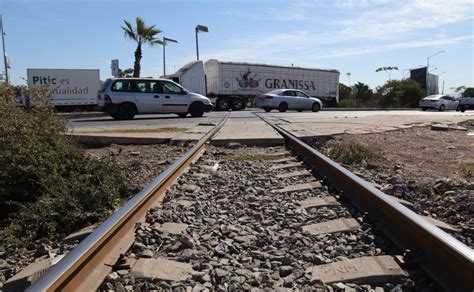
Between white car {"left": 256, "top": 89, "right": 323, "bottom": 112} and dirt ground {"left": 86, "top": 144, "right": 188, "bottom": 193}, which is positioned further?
white car {"left": 256, "top": 89, "right": 323, "bottom": 112}

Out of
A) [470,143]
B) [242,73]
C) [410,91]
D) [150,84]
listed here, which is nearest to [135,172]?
[470,143]

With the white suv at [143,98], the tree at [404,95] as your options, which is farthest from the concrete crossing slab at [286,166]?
the tree at [404,95]

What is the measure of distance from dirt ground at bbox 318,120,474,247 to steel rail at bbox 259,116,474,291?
51 centimetres

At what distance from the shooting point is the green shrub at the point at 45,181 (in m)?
3.95

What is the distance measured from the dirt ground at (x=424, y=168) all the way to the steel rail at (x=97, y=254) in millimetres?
2409

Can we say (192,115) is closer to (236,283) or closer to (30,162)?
(30,162)

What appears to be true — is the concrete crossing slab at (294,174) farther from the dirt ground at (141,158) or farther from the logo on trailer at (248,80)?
the logo on trailer at (248,80)

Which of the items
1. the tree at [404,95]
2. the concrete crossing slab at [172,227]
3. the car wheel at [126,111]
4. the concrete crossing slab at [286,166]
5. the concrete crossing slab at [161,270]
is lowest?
the concrete crossing slab at [161,270]

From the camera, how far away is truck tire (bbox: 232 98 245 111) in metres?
34.5

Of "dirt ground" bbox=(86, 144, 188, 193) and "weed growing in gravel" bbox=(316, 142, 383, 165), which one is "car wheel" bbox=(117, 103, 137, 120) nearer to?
"dirt ground" bbox=(86, 144, 188, 193)

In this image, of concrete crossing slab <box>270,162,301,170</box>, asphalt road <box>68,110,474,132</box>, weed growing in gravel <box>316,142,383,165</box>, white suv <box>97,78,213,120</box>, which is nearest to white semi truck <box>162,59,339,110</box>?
white suv <box>97,78,213,120</box>

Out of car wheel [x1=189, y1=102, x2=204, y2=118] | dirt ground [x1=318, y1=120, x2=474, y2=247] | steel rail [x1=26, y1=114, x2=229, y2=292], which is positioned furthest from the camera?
car wheel [x1=189, y1=102, x2=204, y2=118]

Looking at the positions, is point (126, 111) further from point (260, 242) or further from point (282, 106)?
point (260, 242)

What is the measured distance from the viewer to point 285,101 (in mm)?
27516
